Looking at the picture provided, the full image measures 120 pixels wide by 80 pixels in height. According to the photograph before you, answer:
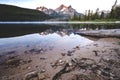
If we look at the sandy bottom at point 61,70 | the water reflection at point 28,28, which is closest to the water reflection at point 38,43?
the sandy bottom at point 61,70

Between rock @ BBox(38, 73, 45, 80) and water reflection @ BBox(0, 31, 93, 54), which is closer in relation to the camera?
rock @ BBox(38, 73, 45, 80)

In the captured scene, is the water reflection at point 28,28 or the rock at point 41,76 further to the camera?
the water reflection at point 28,28

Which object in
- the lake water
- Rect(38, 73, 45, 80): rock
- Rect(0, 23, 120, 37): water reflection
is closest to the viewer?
Rect(38, 73, 45, 80): rock

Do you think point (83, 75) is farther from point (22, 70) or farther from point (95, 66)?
point (22, 70)

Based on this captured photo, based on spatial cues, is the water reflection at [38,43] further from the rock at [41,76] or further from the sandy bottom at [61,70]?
the rock at [41,76]

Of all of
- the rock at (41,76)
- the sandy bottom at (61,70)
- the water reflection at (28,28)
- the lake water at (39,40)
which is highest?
the rock at (41,76)

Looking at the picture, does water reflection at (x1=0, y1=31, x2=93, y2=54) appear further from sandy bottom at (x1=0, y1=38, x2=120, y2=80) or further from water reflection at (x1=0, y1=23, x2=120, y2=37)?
water reflection at (x1=0, y1=23, x2=120, y2=37)

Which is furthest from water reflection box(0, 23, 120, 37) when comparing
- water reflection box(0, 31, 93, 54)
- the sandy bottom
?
the sandy bottom

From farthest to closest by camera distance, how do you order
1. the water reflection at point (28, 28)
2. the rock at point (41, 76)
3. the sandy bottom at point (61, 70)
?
the water reflection at point (28, 28)
the sandy bottom at point (61, 70)
the rock at point (41, 76)

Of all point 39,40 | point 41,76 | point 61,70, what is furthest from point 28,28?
point 41,76

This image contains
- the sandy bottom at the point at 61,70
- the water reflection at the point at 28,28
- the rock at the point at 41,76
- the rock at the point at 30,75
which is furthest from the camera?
the water reflection at the point at 28,28

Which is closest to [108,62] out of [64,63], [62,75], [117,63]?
[117,63]

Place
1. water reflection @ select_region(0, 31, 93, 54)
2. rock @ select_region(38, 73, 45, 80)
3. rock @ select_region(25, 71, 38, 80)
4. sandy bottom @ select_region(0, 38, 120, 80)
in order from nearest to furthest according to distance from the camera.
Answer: rock @ select_region(38, 73, 45, 80)
rock @ select_region(25, 71, 38, 80)
sandy bottom @ select_region(0, 38, 120, 80)
water reflection @ select_region(0, 31, 93, 54)

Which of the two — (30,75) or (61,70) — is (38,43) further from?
(30,75)
